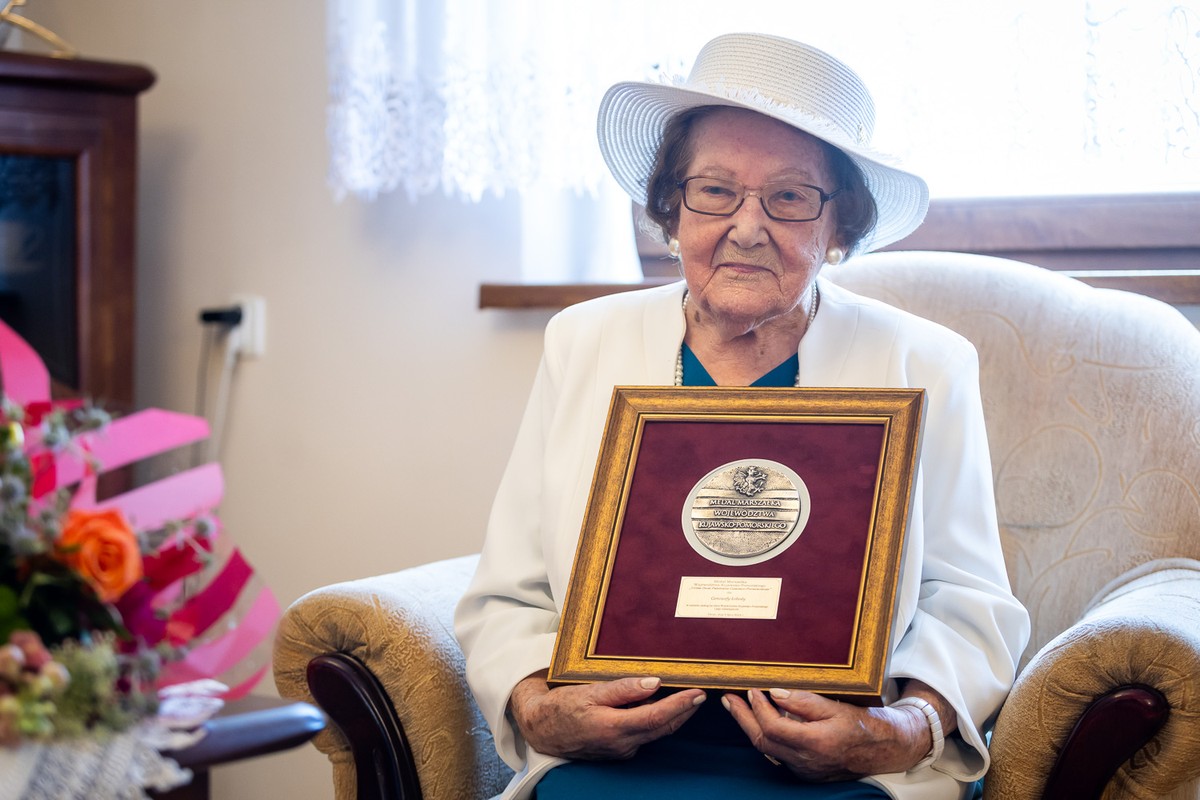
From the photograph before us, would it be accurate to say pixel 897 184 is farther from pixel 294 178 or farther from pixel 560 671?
pixel 294 178

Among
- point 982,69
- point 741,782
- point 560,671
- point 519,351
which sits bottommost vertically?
point 741,782

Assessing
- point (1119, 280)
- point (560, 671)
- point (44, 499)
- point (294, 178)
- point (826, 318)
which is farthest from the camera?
point (294, 178)

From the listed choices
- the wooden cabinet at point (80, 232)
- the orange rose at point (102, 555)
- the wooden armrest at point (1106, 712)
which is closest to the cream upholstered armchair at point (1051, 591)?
the wooden armrest at point (1106, 712)

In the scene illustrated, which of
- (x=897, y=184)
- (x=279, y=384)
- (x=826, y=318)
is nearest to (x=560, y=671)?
(x=826, y=318)

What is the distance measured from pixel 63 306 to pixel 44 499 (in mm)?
1802

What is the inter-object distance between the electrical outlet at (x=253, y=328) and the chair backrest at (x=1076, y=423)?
1423 mm

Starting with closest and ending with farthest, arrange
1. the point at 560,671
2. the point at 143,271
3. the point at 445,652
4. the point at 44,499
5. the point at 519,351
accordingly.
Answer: the point at 44,499, the point at 560,671, the point at 445,652, the point at 519,351, the point at 143,271

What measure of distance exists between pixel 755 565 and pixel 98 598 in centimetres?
72

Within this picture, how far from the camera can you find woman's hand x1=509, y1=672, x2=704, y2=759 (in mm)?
1247

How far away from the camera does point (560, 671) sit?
1.30m

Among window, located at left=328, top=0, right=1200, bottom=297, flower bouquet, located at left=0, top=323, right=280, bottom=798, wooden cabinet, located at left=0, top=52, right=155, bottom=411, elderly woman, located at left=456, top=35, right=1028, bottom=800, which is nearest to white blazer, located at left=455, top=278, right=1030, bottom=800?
elderly woman, located at left=456, top=35, right=1028, bottom=800

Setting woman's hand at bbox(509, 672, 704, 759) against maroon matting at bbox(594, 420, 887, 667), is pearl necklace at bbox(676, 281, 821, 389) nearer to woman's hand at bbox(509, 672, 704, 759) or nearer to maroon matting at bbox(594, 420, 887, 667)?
maroon matting at bbox(594, 420, 887, 667)

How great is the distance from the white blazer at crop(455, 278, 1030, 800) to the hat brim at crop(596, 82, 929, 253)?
131 mm

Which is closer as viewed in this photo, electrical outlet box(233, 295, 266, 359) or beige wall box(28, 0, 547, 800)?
beige wall box(28, 0, 547, 800)
